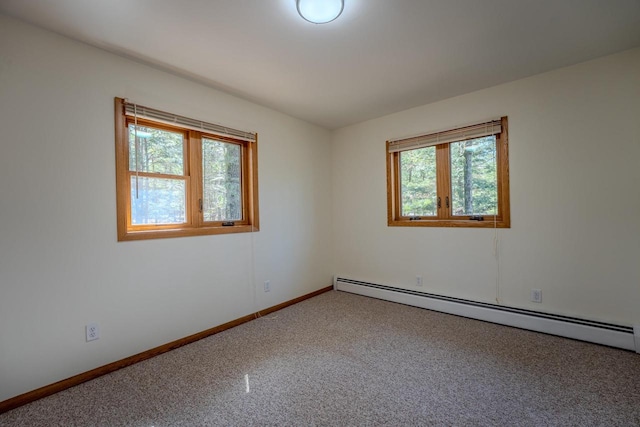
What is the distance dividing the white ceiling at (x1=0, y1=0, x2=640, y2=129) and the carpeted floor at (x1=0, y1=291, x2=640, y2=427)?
93.4 inches

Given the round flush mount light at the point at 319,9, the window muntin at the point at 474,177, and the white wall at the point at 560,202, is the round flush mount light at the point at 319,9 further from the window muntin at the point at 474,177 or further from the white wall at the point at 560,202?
the window muntin at the point at 474,177

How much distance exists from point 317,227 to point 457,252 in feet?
5.93

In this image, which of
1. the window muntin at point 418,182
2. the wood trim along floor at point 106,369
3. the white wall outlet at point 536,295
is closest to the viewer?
the wood trim along floor at point 106,369

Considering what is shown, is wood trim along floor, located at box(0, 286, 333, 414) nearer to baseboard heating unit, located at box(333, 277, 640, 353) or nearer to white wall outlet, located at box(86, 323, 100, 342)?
white wall outlet, located at box(86, 323, 100, 342)

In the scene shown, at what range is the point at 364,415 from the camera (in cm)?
157

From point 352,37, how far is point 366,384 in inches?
94.0

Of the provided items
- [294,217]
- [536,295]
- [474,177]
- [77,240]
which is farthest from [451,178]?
[77,240]

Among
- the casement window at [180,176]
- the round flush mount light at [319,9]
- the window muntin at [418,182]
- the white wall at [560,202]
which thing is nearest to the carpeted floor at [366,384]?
the white wall at [560,202]

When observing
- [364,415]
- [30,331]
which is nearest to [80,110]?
[30,331]

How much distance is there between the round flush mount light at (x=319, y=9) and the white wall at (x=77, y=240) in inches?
56.2

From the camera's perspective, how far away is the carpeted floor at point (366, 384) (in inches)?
61.4

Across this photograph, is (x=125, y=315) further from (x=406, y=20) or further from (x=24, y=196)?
(x=406, y=20)

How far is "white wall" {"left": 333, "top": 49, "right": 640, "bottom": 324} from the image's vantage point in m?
2.27

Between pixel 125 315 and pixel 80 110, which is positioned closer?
pixel 80 110
